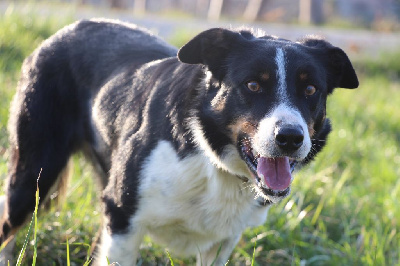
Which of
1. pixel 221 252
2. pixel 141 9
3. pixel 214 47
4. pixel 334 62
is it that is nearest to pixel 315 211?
pixel 221 252

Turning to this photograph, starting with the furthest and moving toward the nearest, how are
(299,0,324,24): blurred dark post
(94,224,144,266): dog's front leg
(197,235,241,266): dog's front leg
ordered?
1. (299,0,324,24): blurred dark post
2. (197,235,241,266): dog's front leg
3. (94,224,144,266): dog's front leg

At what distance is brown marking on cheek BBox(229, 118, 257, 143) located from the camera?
2868 millimetres

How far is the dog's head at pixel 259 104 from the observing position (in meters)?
2.80

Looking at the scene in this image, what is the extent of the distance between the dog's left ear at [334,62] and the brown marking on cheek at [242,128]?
0.60 meters

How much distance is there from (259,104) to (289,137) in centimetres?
24

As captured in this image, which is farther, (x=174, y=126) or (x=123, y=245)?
(x=123, y=245)

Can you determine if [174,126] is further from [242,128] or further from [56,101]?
[56,101]

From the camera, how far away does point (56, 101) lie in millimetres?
3676

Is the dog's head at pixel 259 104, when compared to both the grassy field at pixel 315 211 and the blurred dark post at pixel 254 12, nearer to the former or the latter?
the grassy field at pixel 315 211

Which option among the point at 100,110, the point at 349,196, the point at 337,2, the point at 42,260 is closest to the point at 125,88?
the point at 100,110

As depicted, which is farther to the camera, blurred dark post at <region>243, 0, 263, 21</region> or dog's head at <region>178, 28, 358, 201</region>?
blurred dark post at <region>243, 0, 263, 21</region>

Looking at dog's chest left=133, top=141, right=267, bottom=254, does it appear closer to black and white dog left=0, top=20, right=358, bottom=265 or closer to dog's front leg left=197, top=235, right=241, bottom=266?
black and white dog left=0, top=20, right=358, bottom=265

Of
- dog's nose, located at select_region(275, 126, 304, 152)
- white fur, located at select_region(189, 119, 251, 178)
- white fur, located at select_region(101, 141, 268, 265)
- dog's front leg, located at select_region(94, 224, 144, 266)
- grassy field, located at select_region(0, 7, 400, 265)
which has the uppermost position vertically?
dog's nose, located at select_region(275, 126, 304, 152)

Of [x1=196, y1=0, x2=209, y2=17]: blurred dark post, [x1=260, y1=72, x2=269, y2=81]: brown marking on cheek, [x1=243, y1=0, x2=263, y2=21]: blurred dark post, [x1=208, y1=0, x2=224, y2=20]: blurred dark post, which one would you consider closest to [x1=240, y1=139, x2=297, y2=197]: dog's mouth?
[x1=260, y1=72, x2=269, y2=81]: brown marking on cheek
